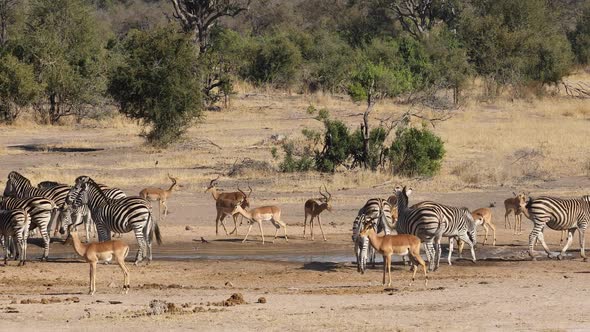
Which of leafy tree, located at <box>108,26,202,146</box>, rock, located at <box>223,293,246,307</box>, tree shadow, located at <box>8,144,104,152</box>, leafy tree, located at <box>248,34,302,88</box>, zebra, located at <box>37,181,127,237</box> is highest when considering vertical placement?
leafy tree, located at <box>248,34,302,88</box>

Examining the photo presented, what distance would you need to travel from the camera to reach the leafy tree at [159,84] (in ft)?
120

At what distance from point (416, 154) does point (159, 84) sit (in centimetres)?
1124

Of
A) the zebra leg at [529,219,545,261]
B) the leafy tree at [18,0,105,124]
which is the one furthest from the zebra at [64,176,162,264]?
the leafy tree at [18,0,105,124]

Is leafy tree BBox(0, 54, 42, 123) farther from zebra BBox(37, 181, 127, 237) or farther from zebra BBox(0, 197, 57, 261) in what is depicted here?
zebra BBox(0, 197, 57, 261)

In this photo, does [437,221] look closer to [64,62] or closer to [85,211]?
[85,211]

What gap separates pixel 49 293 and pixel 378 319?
16.5ft

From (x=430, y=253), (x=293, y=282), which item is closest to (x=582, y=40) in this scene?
(x=430, y=253)

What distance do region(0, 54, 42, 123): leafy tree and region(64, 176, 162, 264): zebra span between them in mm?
23917

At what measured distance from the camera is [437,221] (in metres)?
17.1

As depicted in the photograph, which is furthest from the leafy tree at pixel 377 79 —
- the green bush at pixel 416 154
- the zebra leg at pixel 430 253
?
the zebra leg at pixel 430 253

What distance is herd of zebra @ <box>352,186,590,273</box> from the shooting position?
56.1 feet

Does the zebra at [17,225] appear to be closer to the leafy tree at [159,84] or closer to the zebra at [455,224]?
the zebra at [455,224]

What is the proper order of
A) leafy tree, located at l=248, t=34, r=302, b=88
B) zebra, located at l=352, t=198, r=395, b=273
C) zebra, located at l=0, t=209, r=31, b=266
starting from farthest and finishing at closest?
leafy tree, located at l=248, t=34, r=302, b=88 < zebra, located at l=0, t=209, r=31, b=266 < zebra, located at l=352, t=198, r=395, b=273

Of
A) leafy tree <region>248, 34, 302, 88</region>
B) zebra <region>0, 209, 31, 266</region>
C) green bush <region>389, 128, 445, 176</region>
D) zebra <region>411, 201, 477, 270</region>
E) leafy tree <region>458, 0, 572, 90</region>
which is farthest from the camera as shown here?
leafy tree <region>248, 34, 302, 88</region>
